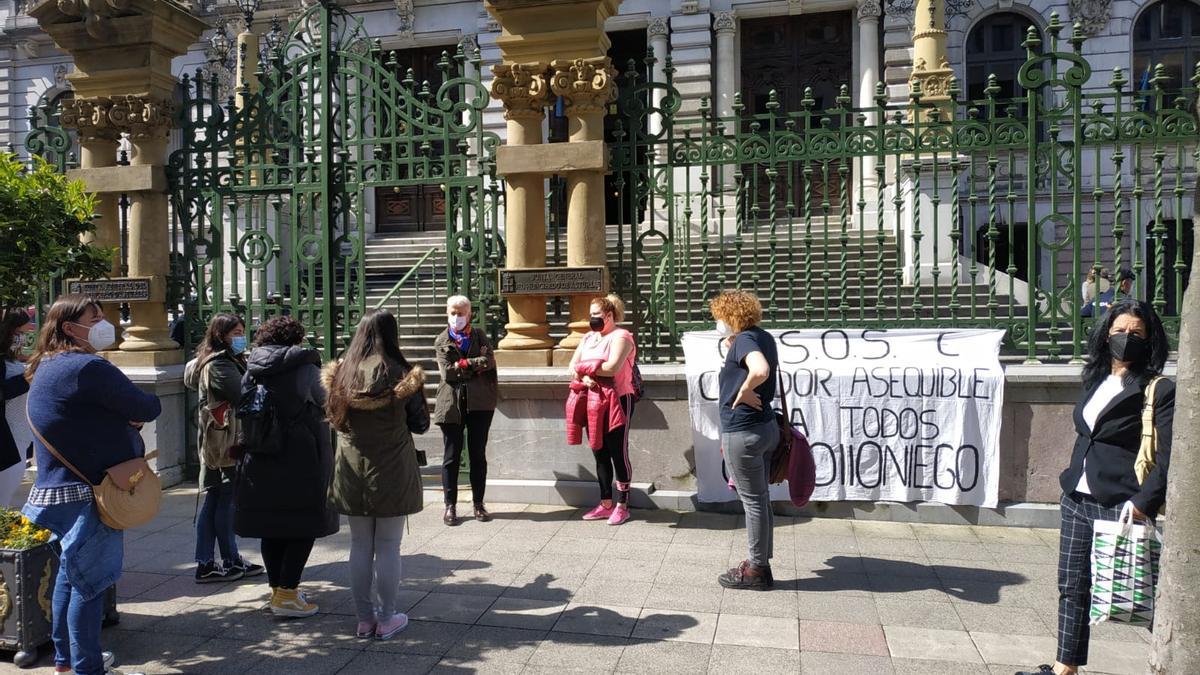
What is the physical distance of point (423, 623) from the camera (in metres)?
5.11

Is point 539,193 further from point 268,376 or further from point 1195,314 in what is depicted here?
point 1195,314

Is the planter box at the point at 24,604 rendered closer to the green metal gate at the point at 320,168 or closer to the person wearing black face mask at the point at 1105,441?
the green metal gate at the point at 320,168

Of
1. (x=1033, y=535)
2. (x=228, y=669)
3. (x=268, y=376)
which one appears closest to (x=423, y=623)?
(x=228, y=669)

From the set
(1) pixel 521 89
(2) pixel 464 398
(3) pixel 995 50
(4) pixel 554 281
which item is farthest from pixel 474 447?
(3) pixel 995 50

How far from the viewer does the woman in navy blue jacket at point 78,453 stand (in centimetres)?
412

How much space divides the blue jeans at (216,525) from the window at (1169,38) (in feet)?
69.9

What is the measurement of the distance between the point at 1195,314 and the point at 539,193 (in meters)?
5.72

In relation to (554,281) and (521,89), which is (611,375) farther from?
(521,89)

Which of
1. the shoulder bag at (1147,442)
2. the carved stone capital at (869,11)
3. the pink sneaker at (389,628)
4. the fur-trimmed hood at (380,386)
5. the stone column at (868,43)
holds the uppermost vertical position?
the carved stone capital at (869,11)

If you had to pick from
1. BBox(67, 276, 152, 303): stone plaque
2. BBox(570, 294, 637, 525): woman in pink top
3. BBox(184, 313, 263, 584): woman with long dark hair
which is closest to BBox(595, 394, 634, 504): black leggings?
BBox(570, 294, 637, 525): woman in pink top

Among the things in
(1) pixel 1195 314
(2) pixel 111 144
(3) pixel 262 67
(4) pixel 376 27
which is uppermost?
(4) pixel 376 27

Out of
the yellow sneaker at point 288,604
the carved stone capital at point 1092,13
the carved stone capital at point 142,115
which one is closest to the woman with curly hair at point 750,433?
the yellow sneaker at point 288,604

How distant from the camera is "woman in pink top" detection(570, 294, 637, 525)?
7121mm

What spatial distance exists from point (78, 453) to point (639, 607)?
3.06 metres
